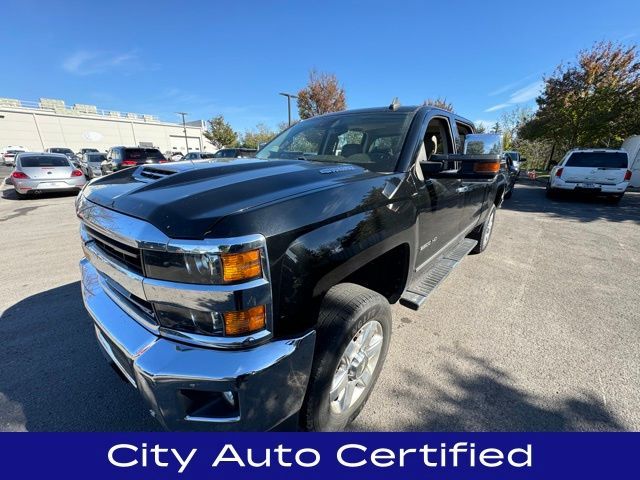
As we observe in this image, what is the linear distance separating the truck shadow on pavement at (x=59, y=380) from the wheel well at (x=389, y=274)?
169 centimetres

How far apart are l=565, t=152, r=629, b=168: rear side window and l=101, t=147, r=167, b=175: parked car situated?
47.1 feet

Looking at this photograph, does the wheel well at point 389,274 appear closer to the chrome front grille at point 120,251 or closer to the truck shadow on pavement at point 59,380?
the chrome front grille at point 120,251

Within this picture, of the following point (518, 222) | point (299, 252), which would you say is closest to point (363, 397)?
point (299, 252)

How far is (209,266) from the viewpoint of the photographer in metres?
1.19

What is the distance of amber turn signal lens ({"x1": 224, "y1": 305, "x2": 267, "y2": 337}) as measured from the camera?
125cm

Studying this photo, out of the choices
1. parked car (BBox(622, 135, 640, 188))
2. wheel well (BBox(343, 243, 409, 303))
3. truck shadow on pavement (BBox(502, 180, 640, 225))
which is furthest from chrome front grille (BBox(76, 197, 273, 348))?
parked car (BBox(622, 135, 640, 188))

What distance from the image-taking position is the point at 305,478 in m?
1.57

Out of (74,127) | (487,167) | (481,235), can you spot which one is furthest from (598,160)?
(74,127)

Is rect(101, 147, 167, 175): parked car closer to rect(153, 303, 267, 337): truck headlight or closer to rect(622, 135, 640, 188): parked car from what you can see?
rect(153, 303, 267, 337): truck headlight

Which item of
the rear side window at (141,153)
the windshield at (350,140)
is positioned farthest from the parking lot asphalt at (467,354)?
the rear side window at (141,153)

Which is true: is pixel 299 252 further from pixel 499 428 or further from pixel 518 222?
pixel 518 222

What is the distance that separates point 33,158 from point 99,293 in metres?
11.9

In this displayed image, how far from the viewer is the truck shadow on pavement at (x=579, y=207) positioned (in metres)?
8.10

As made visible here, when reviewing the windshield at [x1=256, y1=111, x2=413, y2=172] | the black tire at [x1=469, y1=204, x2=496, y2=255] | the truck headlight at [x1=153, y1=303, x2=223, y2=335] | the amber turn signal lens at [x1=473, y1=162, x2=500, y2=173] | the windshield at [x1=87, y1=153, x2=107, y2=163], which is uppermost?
the windshield at [x1=256, y1=111, x2=413, y2=172]
